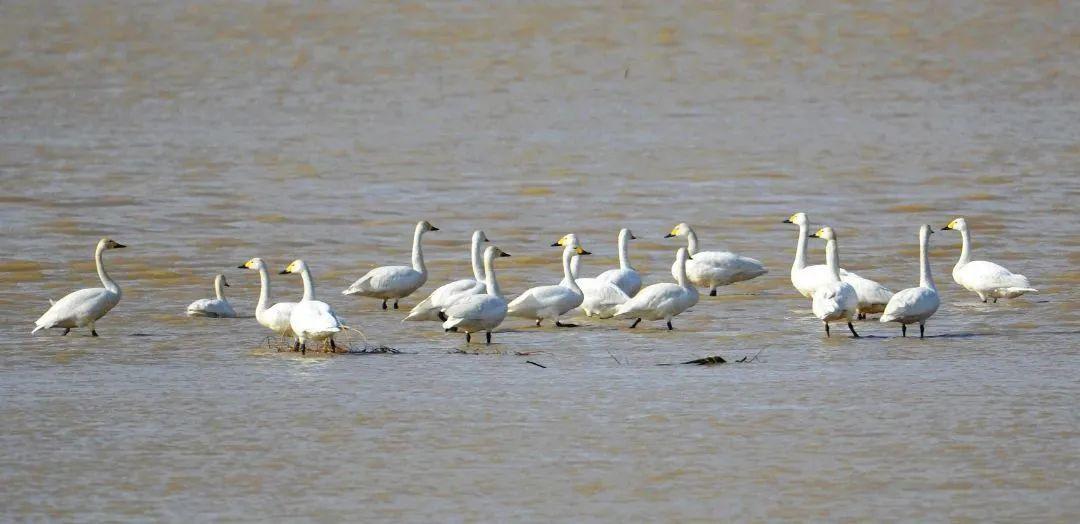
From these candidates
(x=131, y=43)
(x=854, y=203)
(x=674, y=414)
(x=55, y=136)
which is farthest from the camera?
(x=131, y=43)

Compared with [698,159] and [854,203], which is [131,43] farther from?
[854,203]

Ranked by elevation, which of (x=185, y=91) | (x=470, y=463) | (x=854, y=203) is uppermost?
(x=185, y=91)

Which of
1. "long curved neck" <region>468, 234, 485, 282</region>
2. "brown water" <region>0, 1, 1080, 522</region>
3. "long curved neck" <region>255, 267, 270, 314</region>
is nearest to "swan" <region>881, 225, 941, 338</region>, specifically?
"brown water" <region>0, 1, 1080, 522</region>

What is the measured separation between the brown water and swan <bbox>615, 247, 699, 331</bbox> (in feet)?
0.65

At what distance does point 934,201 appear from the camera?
22.3 m

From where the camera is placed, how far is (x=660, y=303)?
46.8 ft

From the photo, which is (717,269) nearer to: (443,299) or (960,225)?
(960,225)

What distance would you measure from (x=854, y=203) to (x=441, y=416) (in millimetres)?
11913

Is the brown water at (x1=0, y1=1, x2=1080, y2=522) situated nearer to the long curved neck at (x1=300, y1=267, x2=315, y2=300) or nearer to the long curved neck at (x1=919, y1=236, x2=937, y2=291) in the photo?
the long curved neck at (x1=919, y1=236, x2=937, y2=291)

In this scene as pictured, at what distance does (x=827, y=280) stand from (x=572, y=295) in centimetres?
213

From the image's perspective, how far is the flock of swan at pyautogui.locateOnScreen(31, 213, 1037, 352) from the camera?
13562mm

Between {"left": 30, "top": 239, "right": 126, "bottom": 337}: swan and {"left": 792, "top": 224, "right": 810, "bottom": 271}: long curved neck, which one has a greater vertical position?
{"left": 792, "top": 224, "right": 810, "bottom": 271}: long curved neck

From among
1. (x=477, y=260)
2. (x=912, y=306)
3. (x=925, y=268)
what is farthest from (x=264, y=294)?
(x=925, y=268)

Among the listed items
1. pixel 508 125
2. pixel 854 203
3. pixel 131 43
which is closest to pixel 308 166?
pixel 508 125
